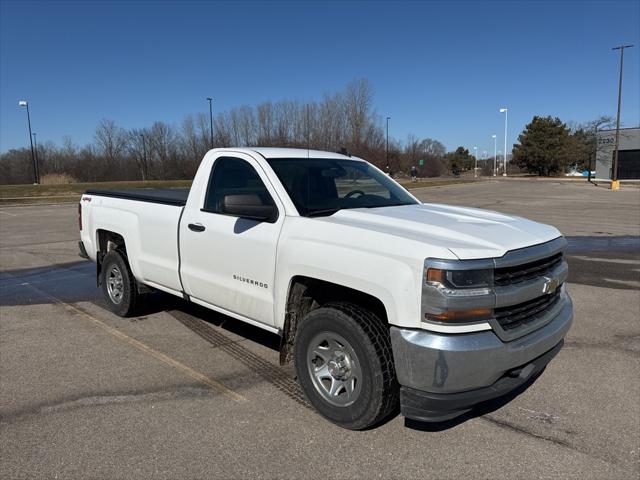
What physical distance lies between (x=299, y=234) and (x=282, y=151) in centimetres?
139

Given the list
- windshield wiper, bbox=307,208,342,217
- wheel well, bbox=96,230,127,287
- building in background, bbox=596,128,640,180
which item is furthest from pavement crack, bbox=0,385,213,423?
building in background, bbox=596,128,640,180

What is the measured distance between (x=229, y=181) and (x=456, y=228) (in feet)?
7.21

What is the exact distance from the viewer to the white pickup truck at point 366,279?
9.37 ft

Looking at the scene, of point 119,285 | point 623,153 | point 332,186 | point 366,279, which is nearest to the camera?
point 366,279

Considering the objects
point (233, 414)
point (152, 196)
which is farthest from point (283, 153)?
point (233, 414)

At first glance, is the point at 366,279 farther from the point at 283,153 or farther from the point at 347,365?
the point at 283,153

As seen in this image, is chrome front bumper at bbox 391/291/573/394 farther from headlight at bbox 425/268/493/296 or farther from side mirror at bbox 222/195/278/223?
side mirror at bbox 222/195/278/223

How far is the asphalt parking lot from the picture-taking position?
306 centimetres

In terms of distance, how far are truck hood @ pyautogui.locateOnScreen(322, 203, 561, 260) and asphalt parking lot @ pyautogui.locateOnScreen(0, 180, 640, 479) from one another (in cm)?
130

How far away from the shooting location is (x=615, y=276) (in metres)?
8.24

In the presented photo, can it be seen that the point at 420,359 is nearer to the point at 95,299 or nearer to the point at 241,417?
the point at 241,417

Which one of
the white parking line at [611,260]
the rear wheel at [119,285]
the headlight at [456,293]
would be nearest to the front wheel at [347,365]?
the headlight at [456,293]

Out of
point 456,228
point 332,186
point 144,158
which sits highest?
point 144,158

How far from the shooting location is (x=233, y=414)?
145 inches
